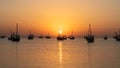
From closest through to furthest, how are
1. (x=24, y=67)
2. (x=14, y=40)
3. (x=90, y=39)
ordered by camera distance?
1. (x=24, y=67)
2. (x=90, y=39)
3. (x=14, y=40)

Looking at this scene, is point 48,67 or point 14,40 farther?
point 14,40

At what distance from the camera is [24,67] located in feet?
157

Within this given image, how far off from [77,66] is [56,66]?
346 cm

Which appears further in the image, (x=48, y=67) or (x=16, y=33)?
(x=16, y=33)

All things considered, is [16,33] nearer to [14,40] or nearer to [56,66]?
[14,40]

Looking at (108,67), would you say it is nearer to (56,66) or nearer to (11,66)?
(56,66)

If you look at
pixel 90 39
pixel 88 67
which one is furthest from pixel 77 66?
pixel 90 39

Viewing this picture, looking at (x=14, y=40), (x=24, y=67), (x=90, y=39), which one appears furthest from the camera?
(x=14, y=40)

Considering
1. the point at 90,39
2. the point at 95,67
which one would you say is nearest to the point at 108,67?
the point at 95,67

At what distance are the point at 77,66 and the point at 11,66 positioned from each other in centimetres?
1062

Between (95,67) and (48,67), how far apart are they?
289 inches

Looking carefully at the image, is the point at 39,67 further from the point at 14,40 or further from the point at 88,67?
the point at 14,40

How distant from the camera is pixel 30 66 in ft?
161

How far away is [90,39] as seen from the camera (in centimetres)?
16262
